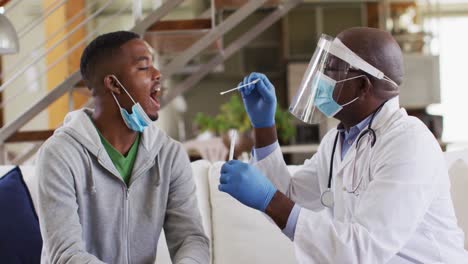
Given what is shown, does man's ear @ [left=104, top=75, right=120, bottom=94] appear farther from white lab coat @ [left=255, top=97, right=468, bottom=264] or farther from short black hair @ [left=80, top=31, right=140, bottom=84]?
white lab coat @ [left=255, top=97, right=468, bottom=264]

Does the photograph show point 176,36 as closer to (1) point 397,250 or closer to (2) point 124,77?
(2) point 124,77

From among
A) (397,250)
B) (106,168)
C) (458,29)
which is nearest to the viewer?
(397,250)

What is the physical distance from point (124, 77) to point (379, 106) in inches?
25.3

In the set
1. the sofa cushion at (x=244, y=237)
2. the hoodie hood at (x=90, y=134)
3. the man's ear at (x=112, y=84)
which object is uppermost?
the man's ear at (x=112, y=84)

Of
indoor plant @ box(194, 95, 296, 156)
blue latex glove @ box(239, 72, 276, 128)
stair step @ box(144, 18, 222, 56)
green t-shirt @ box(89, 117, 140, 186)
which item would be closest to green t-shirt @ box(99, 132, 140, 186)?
green t-shirt @ box(89, 117, 140, 186)

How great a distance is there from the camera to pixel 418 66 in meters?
7.71

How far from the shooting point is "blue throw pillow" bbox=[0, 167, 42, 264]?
2100 mm

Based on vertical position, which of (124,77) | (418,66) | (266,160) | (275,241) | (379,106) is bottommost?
(418,66)

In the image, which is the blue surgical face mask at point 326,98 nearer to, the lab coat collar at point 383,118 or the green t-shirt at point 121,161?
the lab coat collar at point 383,118

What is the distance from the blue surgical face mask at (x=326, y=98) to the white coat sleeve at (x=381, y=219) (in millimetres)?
214

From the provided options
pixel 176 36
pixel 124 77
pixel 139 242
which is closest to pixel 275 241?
pixel 139 242

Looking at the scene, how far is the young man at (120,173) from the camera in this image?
5.39 ft

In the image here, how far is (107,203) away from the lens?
5.53 feet

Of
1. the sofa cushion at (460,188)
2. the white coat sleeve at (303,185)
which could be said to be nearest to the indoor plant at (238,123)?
the sofa cushion at (460,188)
